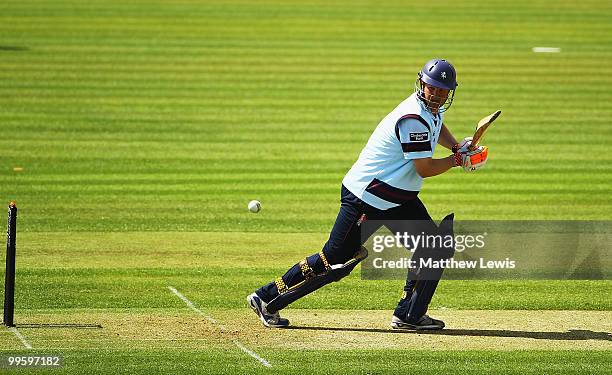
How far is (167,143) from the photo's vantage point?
18672 millimetres

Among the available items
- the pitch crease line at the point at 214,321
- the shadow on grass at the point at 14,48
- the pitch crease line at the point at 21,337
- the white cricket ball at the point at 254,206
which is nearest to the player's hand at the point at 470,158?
the pitch crease line at the point at 214,321

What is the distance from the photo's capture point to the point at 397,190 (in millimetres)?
9227

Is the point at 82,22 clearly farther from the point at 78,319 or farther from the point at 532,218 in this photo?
the point at 78,319

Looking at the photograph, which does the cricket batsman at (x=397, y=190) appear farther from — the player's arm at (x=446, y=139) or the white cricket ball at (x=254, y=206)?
the white cricket ball at (x=254, y=206)

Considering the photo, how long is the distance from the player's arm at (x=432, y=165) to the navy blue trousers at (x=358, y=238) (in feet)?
1.13

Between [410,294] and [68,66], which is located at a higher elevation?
[68,66]

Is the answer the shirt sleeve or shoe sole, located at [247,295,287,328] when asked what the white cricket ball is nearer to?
shoe sole, located at [247,295,287,328]

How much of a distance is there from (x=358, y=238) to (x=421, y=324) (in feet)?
3.21

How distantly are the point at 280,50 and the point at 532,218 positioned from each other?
12096 mm

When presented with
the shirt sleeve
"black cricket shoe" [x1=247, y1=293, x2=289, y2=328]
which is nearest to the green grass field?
"black cricket shoe" [x1=247, y1=293, x2=289, y2=328]

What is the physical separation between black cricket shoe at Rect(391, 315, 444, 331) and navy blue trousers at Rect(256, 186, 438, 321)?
0.05 m

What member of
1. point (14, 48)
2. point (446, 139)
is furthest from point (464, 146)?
point (14, 48)

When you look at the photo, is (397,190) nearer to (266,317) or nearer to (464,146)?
(464,146)

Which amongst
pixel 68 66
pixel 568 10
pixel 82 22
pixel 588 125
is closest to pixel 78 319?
pixel 588 125
